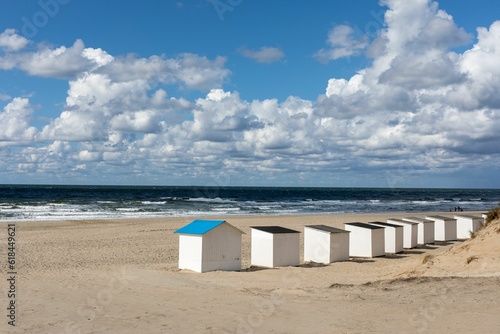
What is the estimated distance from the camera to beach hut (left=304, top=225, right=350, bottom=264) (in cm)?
2100

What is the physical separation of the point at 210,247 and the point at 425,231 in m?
15.0

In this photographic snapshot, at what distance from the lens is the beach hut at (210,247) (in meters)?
18.1

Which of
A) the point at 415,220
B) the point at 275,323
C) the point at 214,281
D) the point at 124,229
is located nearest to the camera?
the point at 275,323

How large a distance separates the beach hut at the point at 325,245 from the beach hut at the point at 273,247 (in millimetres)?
1226

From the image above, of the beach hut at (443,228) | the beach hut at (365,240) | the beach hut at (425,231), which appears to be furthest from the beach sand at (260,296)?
the beach hut at (443,228)

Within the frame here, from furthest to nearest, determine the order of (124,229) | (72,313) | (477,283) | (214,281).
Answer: (124,229), (214,281), (477,283), (72,313)

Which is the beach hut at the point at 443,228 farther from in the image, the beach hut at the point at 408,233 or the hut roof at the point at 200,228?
the hut roof at the point at 200,228

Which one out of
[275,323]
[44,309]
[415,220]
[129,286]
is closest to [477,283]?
[275,323]

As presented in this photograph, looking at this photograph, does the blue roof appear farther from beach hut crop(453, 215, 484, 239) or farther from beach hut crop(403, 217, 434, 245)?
beach hut crop(453, 215, 484, 239)

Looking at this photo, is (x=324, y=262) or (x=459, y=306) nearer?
(x=459, y=306)

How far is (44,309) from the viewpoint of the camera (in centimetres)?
1155

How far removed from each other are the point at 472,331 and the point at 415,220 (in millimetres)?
20346

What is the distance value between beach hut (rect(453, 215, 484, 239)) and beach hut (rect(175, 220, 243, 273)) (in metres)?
18.4

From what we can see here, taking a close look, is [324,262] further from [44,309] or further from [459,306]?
[44,309]
